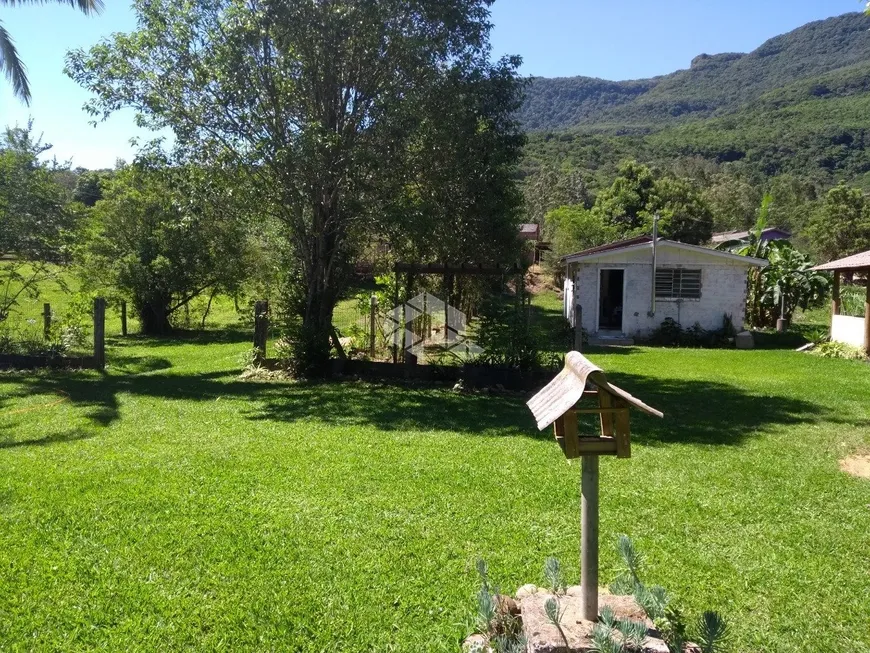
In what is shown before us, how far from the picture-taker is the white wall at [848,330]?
52.7ft

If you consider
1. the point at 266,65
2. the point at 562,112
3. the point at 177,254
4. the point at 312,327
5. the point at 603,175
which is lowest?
the point at 312,327

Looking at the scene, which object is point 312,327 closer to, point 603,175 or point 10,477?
point 10,477

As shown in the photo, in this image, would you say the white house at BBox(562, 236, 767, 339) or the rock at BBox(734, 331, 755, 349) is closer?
the rock at BBox(734, 331, 755, 349)

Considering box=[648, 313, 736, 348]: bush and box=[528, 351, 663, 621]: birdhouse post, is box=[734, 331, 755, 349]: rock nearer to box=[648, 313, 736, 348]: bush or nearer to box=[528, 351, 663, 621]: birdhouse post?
box=[648, 313, 736, 348]: bush

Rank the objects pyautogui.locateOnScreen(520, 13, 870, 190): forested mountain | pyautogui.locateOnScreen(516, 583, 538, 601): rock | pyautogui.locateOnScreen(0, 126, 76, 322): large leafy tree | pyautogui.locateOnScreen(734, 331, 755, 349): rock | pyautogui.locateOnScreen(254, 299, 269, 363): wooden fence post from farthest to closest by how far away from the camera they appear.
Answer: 1. pyautogui.locateOnScreen(520, 13, 870, 190): forested mountain
2. pyautogui.locateOnScreen(734, 331, 755, 349): rock
3. pyautogui.locateOnScreen(0, 126, 76, 322): large leafy tree
4. pyautogui.locateOnScreen(254, 299, 269, 363): wooden fence post
5. pyautogui.locateOnScreen(516, 583, 538, 601): rock

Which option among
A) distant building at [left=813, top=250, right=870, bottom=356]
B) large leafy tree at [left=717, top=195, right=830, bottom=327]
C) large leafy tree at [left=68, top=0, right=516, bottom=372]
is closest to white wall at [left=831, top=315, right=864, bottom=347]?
distant building at [left=813, top=250, right=870, bottom=356]

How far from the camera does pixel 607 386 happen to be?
2.73m

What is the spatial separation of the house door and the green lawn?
12504 mm

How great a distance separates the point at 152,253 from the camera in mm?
21719

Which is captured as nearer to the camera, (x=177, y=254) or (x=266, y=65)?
(x=266, y=65)

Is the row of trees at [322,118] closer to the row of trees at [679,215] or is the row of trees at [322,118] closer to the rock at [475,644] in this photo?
the rock at [475,644]

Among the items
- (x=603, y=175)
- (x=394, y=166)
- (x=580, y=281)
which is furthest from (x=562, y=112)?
(x=394, y=166)

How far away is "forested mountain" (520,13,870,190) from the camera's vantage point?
69250mm

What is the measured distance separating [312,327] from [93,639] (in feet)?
30.1
